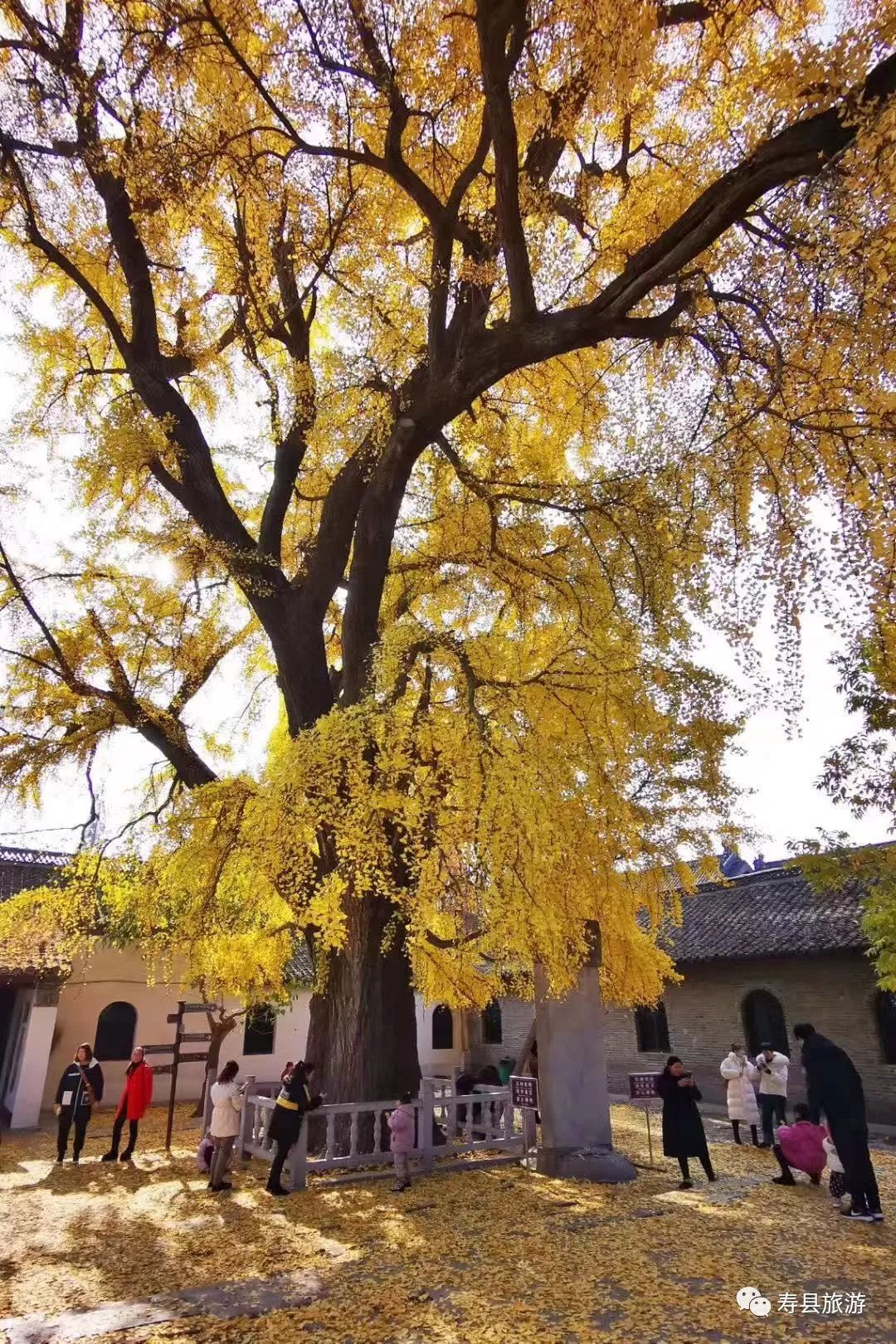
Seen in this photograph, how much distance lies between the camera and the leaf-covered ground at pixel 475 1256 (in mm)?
4355

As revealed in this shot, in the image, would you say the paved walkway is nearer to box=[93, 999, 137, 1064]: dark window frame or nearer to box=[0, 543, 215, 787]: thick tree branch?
box=[0, 543, 215, 787]: thick tree branch

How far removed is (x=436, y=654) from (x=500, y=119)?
16.8 ft

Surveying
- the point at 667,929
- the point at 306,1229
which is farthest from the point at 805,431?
the point at 667,929

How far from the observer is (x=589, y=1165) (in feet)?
27.5

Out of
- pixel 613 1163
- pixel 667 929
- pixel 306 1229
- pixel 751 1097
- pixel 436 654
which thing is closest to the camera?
pixel 306 1229

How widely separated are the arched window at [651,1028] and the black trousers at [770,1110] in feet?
Result: 24.5

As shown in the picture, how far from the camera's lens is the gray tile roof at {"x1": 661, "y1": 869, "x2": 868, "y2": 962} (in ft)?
48.5

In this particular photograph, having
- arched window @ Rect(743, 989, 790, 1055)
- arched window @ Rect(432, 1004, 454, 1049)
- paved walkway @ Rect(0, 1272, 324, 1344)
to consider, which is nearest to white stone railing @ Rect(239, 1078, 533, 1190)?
paved walkway @ Rect(0, 1272, 324, 1344)

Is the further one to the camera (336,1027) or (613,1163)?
(336,1027)

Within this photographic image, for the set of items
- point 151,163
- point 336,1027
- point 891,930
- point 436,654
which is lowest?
point 336,1027

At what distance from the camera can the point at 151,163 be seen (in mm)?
8586

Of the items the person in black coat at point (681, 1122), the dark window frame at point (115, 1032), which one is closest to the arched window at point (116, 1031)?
the dark window frame at point (115, 1032)

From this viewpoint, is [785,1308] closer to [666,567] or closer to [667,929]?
[666,567]

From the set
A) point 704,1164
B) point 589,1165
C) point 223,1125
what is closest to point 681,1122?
point 704,1164
